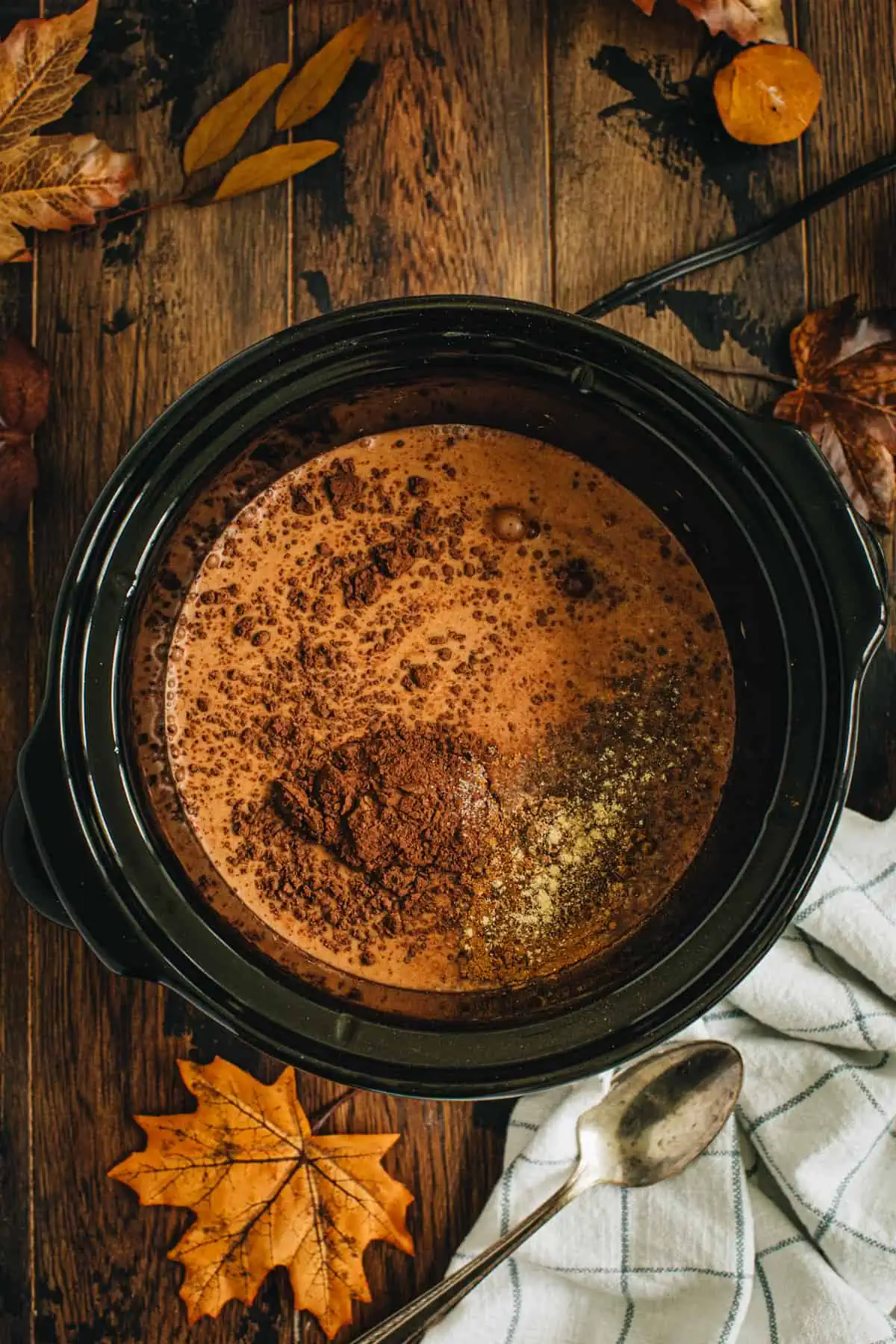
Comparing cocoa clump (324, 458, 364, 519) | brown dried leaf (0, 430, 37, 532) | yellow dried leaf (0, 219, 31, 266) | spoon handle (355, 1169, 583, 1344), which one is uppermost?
yellow dried leaf (0, 219, 31, 266)

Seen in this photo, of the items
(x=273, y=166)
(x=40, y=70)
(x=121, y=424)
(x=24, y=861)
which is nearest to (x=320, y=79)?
(x=273, y=166)

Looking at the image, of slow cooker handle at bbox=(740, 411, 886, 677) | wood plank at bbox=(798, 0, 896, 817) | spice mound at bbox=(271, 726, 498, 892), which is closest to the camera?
slow cooker handle at bbox=(740, 411, 886, 677)

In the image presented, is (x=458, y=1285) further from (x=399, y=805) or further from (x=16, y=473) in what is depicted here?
(x=16, y=473)

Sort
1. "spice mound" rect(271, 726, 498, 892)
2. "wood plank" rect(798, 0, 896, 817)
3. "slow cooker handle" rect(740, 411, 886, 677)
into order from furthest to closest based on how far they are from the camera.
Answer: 1. "wood plank" rect(798, 0, 896, 817)
2. "spice mound" rect(271, 726, 498, 892)
3. "slow cooker handle" rect(740, 411, 886, 677)

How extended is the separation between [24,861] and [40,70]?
649 millimetres

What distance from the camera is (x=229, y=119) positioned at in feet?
3.07

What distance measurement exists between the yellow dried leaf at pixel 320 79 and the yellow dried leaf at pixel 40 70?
0.55ft

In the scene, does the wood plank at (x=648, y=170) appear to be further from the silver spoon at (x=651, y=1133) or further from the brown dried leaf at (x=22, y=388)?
the silver spoon at (x=651, y=1133)

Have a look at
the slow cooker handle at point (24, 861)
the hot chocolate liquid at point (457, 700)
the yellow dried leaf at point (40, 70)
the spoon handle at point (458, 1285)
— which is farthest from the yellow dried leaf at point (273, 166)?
the spoon handle at point (458, 1285)

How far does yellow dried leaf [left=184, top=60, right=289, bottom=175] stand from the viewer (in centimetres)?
93

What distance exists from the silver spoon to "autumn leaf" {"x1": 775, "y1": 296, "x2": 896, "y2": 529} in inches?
18.8

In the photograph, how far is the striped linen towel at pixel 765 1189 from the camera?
2.93 feet

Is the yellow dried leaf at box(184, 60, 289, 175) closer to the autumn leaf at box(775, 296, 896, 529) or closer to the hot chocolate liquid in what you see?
the hot chocolate liquid

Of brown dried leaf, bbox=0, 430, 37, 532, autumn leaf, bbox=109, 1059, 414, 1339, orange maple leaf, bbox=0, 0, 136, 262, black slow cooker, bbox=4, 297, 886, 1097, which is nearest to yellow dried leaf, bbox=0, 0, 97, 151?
orange maple leaf, bbox=0, 0, 136, 262
